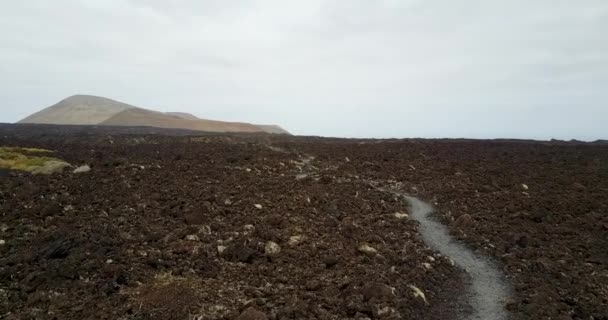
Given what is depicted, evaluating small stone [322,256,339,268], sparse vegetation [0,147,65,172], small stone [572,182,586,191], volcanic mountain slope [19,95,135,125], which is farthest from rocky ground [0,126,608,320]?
volcanic mountain slope [19,95,135,125]

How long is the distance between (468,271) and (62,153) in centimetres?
3003

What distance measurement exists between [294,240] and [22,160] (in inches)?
820

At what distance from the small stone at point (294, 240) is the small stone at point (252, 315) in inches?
217

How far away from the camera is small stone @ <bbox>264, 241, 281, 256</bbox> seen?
15336 mm

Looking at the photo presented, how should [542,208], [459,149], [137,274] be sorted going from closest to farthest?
[137,274]
[542,208]
[459,149]

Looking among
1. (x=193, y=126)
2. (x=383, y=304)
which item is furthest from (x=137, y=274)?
(x=193, y=126)

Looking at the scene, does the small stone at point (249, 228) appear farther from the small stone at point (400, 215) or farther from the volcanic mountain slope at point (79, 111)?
the volcanic mountain slope at point (79, 111)

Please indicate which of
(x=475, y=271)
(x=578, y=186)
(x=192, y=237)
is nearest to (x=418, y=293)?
(x=475, y=271)

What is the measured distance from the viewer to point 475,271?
52.5ft

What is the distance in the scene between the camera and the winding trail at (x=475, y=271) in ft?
42.1

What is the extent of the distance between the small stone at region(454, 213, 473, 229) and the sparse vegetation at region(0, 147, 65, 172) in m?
24.3

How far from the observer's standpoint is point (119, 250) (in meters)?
14.3

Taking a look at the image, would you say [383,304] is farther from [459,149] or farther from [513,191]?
[459,149]

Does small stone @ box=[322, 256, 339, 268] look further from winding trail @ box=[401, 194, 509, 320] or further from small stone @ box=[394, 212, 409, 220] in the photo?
small stone @ box=[394, 212, 409, 220]
